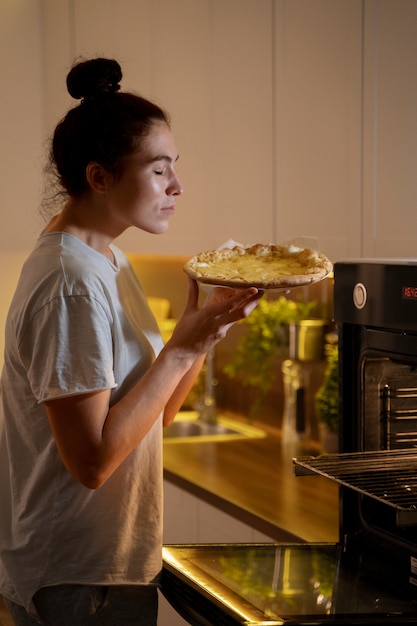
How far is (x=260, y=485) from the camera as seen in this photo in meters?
2.56

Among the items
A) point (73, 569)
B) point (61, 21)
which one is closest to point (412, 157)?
point (61, 21)

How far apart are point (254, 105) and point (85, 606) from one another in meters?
1.40

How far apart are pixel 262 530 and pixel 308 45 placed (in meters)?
1.15

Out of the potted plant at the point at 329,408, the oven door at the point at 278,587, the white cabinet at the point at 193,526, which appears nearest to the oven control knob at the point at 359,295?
the oven door at the point at 278,587

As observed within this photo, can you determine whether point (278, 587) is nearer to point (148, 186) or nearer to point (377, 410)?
point (377, 410)

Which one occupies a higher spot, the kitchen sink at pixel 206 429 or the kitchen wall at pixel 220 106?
the kitchen wall at pixel 220 106

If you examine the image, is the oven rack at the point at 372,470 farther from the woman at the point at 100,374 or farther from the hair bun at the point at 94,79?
the hair bun at the point at 94,79

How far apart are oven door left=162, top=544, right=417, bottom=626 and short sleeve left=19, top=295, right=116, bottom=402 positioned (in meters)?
0.34

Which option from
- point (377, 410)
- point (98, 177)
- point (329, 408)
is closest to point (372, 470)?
point (377, 410)

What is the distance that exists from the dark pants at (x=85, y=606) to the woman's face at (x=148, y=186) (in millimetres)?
579

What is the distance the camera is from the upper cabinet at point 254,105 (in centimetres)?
229

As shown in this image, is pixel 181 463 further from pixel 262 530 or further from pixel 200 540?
pixel 262 530

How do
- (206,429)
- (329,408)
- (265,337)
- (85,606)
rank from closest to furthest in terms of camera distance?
(85,606)
(329,408)
(265,337)
(206,429)

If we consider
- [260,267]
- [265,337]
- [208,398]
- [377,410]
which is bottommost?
[208,398]
